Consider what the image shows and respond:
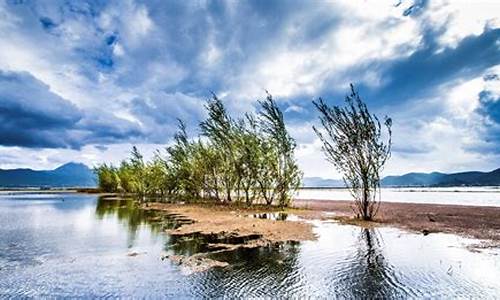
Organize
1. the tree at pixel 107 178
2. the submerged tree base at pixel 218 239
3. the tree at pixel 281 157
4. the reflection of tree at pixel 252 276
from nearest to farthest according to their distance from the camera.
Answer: the reflection of tree at pixel 252 276
the submerged tree base at pixel 218 239
the tree at pixel 281 157
the tree at pixel 107 178

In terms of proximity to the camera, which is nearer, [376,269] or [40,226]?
[376,269]

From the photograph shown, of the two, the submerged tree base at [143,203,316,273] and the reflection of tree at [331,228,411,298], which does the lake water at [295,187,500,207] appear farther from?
the reflection of tree at [331,228,411,298]

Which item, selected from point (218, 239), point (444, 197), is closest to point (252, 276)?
point (218, 239)

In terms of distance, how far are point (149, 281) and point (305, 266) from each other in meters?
3.76

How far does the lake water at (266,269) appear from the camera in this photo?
7.00 meters

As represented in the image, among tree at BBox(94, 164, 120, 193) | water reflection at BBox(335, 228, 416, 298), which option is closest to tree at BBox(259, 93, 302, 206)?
water reflection at BBox(335, 228, 416, 298)

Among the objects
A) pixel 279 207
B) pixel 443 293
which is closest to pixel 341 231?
pixel 443 293

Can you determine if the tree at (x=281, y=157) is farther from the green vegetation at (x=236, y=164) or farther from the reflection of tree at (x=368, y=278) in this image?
the reflection of tree at (x=368, y=278)

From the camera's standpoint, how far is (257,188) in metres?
30.6

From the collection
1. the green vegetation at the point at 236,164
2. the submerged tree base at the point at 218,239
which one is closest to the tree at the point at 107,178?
the green vegetation at the point at 236,164

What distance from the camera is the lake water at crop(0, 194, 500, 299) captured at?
7004mm

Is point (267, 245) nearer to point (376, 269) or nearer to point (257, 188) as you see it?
point (376, 269)

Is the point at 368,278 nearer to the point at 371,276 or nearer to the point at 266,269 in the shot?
the point at 371,276

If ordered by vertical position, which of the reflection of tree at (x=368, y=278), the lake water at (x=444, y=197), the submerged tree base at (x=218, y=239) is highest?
the lake water at (x=444, y=197)
